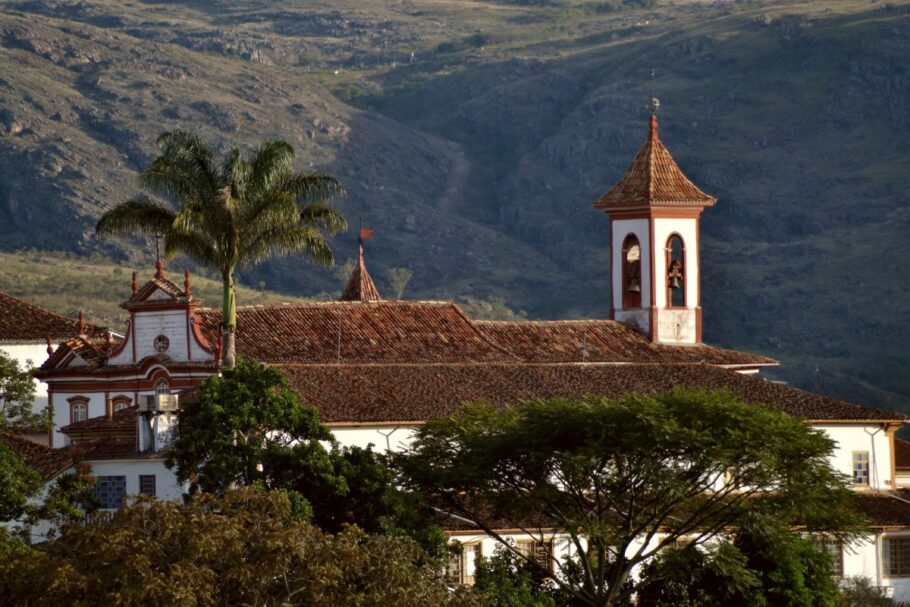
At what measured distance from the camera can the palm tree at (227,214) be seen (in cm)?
5319

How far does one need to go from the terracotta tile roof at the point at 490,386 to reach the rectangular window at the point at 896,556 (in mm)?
4016

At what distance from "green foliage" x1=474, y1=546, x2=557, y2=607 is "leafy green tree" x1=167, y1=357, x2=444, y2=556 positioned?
Answer: 4.60ft

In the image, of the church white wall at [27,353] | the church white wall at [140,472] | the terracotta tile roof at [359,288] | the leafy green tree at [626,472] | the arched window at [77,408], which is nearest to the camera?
the leafy green tree at [626,472]

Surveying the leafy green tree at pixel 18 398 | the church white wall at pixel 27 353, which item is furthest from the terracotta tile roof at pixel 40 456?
the church white wall at pixel 27 353

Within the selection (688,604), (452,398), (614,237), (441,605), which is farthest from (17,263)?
(441,605)

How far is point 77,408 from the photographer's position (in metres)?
68.2

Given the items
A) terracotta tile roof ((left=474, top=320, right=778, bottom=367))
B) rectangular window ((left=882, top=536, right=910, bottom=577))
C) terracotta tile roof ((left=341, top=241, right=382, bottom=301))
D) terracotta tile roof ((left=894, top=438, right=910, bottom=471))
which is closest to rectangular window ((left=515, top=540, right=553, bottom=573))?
terracotta tile roof ((left=474, top=320, right=778, bottom=367))

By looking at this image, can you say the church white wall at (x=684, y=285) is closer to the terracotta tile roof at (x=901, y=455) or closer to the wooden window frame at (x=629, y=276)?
the wooden window frame at (x=629, y=276)

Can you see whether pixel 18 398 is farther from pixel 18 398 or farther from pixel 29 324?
pixel 29 324

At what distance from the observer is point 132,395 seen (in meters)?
66.4

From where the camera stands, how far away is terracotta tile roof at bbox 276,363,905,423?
2372 inches

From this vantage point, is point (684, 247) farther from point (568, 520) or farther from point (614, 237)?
point (568, 520)

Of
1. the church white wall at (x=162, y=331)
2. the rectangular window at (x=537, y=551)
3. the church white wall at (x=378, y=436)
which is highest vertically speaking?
the church white wall at (x=162, y=331)

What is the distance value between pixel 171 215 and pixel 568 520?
11404 millimetres
